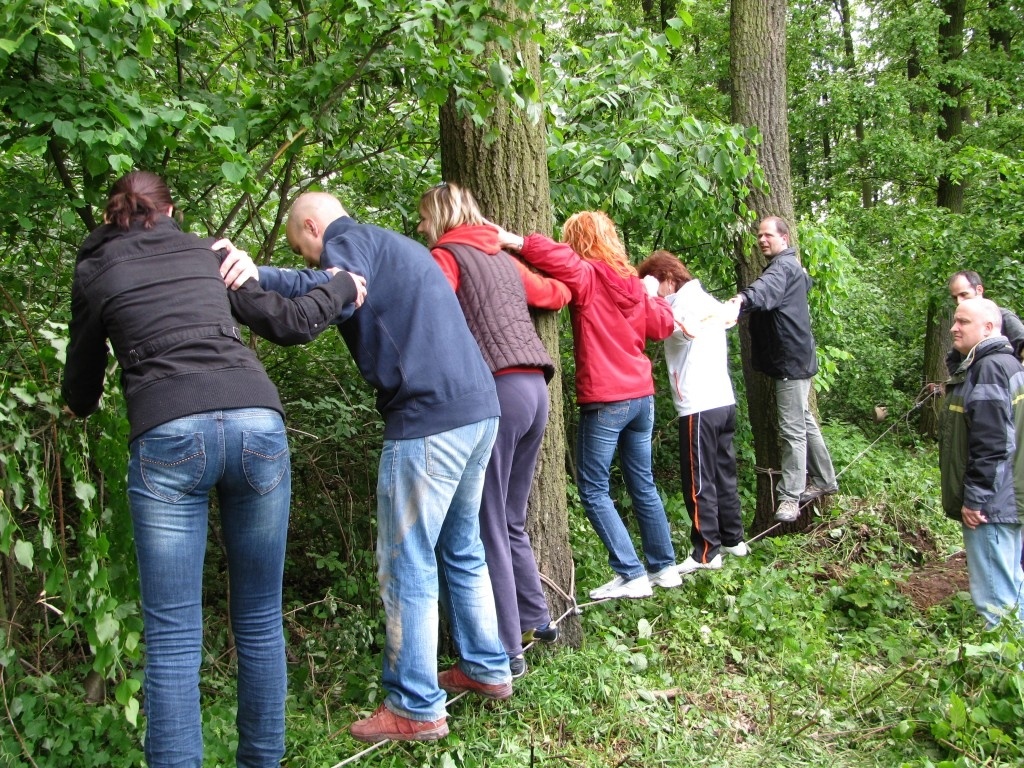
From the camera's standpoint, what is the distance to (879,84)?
1467cm

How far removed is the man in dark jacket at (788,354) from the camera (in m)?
6.06

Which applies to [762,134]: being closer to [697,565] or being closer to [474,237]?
[697,565]

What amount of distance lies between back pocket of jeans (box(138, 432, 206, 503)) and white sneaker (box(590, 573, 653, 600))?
2542 mm

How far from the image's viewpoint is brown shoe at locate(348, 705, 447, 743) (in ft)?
10.6

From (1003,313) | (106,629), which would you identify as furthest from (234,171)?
(1003,313)

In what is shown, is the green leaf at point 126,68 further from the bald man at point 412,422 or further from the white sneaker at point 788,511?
the white sneaker at point 788,511

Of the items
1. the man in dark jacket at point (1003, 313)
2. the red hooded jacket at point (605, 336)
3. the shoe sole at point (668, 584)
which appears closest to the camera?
the red hooded jacket at point (605, 336)

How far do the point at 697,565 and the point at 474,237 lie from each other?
104 inches

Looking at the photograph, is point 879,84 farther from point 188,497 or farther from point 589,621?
Result: point 188,497

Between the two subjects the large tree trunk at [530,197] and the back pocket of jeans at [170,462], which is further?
the large tree trunk at [530,197]

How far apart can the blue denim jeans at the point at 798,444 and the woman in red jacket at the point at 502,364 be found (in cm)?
326

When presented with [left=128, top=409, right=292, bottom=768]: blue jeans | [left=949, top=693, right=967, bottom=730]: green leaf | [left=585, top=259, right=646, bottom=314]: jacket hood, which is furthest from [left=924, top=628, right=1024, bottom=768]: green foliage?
[left=128, top=409, right=292, bottom=768]: blue jeans

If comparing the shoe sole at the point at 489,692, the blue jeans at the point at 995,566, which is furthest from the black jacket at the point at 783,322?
the shoe sole at the point at 489,692

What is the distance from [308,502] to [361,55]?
2928mm
